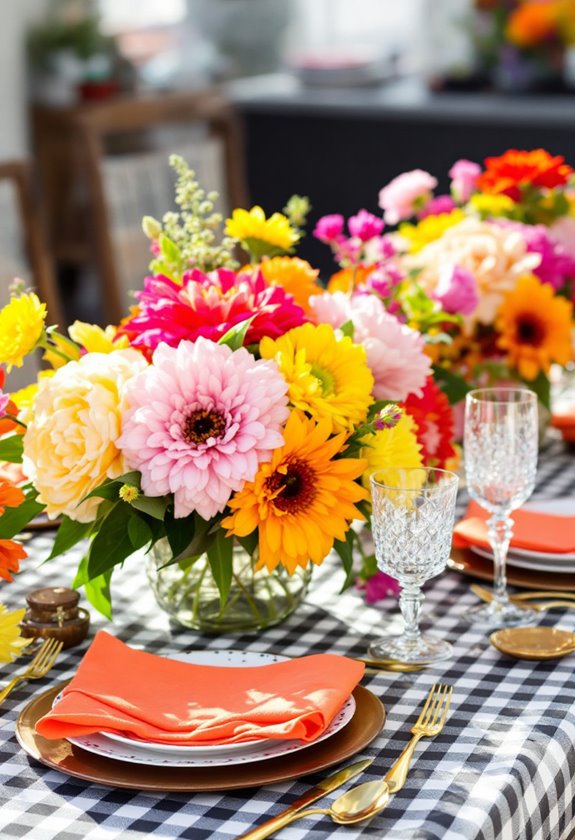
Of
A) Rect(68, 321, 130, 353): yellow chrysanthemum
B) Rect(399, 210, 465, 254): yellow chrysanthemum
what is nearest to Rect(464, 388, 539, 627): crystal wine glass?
Rect(68, 321, 130, 353): yellow chrysanthemum

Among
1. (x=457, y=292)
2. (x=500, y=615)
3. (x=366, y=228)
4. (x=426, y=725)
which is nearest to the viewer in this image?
(x=426, y=725)

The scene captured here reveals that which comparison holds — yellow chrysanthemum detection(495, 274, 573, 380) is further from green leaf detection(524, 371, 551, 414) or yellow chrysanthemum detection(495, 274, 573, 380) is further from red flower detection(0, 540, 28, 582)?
red flower detection(0, 540, 28, 582)

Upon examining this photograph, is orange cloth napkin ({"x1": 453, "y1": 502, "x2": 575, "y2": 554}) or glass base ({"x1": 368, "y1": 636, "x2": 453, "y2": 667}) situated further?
orange cloth napkin ({"x1": 453, "y1": 502, "x2": 575, "y2": 554})

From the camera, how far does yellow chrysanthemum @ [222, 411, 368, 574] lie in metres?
1.07

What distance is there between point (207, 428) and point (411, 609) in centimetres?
24

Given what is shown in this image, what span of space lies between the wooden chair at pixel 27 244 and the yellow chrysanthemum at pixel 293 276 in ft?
3.07

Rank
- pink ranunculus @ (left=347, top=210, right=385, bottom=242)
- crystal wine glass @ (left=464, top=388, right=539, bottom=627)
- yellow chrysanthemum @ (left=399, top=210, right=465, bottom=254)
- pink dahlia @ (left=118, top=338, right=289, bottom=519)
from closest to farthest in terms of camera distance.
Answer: pink dahlia @ (left=118, top=338, right=289, bottom=519) < crystal wine glass @ (left=464, top=388, right=539, bottom=627) < pink ranunculus @ (left=347, top=210, right=385, bottom=242) < yellow chrysanthemum @ (left=399, top=210, right=465, bottom=254)

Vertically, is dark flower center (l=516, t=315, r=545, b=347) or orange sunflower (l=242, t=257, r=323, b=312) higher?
orange sunflower (l=242, t=257, r=323, b=312)

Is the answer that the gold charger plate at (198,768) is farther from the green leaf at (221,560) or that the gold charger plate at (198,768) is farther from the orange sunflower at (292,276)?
the orange sunflower at (292,276)

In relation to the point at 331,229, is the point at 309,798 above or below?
below

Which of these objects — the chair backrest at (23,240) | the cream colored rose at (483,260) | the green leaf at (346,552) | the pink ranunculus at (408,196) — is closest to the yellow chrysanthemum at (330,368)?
the green leaf at (346,552)

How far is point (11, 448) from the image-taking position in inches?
46.3

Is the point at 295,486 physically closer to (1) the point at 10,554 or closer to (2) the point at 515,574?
(1) the point at 10,554

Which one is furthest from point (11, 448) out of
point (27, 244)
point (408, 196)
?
point (27, 244)
